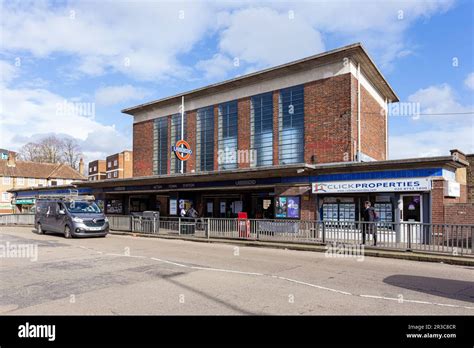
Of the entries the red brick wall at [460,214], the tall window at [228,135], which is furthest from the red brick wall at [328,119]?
the red brick wall at [460,214]

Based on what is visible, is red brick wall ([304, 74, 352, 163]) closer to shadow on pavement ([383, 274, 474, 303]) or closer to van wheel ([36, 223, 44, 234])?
shadow on pavement ([383, 274, 474, 303])

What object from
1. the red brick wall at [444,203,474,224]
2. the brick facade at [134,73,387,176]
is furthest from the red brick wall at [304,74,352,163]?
the red brick wall at [444,203,474,224]

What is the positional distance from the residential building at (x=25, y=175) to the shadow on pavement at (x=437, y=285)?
61.6 meters

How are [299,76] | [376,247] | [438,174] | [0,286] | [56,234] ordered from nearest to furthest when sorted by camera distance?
[0,286], [376,247], [438,174], [56,234], [299,76]

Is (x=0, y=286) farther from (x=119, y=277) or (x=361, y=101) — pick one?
(x=361, y=101)

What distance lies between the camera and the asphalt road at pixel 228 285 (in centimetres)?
610

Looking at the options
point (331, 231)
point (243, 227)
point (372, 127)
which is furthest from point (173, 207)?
point (372, 127)

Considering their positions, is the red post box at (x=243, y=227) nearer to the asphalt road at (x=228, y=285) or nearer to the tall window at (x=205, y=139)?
the asphalt road at (x=228, y=285)

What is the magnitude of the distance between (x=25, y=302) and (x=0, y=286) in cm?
175

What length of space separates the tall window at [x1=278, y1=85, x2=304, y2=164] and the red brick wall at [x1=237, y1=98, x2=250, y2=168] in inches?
99.3
